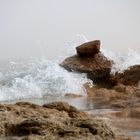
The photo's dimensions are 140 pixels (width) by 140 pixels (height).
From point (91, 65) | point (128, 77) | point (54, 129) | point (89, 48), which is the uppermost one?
point (89, 48)

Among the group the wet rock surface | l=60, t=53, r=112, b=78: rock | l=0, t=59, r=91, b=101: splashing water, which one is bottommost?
the wet rock surface

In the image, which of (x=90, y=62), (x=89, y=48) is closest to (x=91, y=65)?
(x=90, y=62)

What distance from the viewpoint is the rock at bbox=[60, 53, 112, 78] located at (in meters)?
15.6

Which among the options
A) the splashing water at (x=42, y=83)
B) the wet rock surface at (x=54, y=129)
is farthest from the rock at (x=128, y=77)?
the wet rock surface at (x=54, y=129)

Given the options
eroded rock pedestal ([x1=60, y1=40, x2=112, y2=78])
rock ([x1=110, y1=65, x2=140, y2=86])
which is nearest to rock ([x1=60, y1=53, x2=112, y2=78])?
eroded rock pedestal ([x1=60, y1=40, x2=112, y2=78])

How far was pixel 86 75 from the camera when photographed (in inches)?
613

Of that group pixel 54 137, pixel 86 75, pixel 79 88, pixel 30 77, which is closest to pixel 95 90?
pixel 79 88

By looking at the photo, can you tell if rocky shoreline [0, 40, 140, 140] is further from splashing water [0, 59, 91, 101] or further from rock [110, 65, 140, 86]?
rock [110, 65, 140, 86]

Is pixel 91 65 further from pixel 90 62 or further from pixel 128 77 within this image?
pixel 128 77

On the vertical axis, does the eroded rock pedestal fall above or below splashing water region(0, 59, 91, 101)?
above

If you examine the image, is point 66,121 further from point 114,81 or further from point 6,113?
point 114,81

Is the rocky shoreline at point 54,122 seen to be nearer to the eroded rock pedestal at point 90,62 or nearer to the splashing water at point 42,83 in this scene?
the splashing water at point 42,83

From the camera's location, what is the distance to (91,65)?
52.0ft

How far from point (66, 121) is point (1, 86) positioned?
10.3 metres
